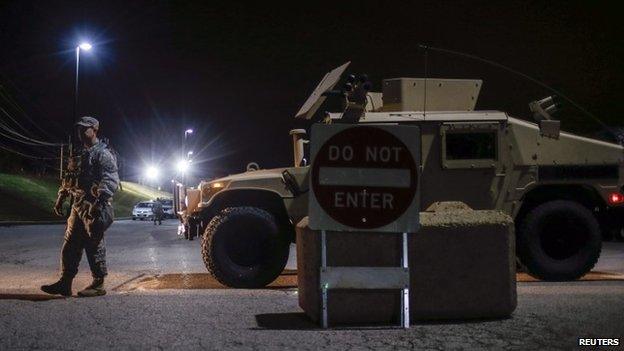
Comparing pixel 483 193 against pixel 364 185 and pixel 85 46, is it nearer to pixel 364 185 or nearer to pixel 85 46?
pixel 364 185

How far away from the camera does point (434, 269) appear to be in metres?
5.54

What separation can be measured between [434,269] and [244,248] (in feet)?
10.5

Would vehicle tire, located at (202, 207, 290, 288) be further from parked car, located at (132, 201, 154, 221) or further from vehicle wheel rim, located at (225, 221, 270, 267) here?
parked car, located at (132, 201, 154, 221)

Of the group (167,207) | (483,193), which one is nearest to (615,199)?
(483,193)

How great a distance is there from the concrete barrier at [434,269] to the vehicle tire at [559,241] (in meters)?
2.66

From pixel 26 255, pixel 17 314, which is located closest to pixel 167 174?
pixel 26 255

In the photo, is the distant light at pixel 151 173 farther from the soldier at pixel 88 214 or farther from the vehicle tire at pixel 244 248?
the soldier at pixel 88 214

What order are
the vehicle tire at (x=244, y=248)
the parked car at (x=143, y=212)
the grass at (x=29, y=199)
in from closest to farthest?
the vehicle tire at (x=244, y=248) → the grass at (x=29, y=199) → the parked car at (x=143, y=212)

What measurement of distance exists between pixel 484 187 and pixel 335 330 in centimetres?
375

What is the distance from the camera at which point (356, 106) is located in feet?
20.8

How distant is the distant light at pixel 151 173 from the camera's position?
4373 inches

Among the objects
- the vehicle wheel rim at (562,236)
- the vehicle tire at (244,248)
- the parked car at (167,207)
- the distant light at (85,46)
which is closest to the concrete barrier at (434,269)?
the vehicle tire at (244,248)

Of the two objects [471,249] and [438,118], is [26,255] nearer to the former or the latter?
[438,118]

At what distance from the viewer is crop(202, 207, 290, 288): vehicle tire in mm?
7965
